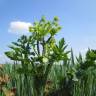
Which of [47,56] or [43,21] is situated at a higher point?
[43,21]

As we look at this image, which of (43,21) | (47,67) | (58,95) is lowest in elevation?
(58,95)

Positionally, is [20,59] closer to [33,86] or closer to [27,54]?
[27,54]

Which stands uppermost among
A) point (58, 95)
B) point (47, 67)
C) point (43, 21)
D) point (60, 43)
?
point (43, 21)

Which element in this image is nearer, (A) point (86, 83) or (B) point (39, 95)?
(B) point (39, 95)

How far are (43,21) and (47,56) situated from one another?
26 cm

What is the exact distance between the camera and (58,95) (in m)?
2.42

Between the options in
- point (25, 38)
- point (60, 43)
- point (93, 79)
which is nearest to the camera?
point (60, 43)

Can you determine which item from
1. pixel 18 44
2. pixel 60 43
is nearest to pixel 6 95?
pixel 18 44

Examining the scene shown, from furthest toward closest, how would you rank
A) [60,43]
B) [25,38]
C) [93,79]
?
1. [93,79]
2. [25,38]
3. [60,43]

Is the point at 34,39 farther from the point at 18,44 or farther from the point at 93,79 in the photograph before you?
the point at 93,79

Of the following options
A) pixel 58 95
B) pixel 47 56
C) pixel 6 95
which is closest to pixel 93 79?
pixel 58 95

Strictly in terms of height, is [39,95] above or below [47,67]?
below

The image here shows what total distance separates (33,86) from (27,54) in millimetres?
221

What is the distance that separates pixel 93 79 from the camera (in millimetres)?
2480
